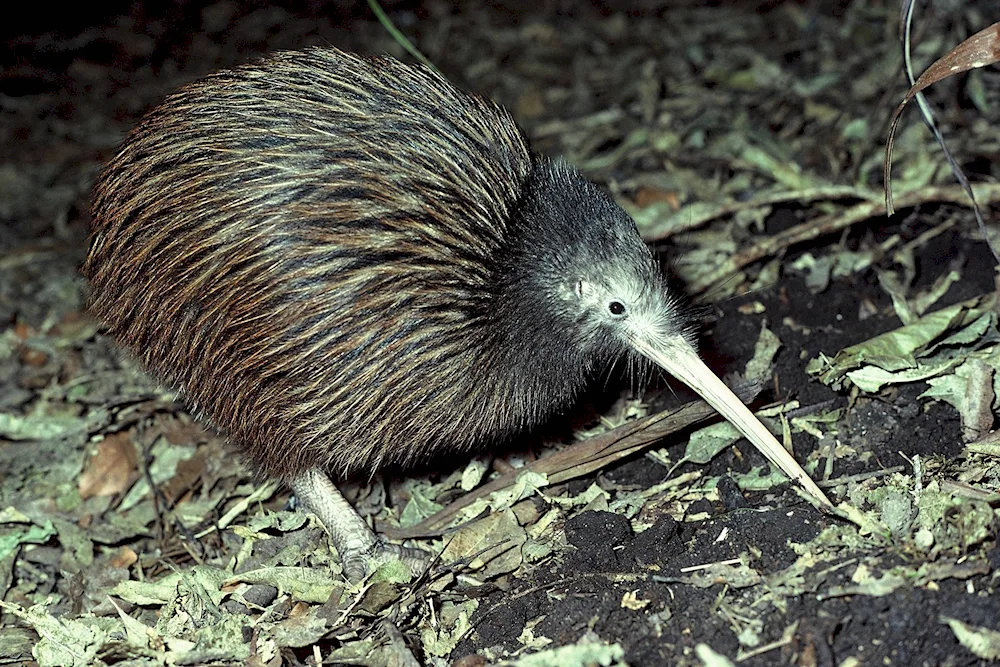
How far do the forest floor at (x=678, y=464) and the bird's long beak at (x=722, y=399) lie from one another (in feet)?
0.34

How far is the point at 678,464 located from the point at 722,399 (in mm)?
340

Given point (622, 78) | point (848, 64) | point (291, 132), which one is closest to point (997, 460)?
point (291, 132)

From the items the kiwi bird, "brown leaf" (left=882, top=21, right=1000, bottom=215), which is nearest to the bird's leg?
the kiwi bird

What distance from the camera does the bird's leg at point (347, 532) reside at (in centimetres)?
369

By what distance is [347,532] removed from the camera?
3.77 metres

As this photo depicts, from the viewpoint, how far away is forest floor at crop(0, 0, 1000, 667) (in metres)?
3.00

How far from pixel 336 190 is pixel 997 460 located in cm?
216

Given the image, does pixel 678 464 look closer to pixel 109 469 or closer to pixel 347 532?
pixel 347 532

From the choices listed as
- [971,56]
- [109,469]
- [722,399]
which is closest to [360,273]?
[722,399]

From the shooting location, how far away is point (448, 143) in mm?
3555

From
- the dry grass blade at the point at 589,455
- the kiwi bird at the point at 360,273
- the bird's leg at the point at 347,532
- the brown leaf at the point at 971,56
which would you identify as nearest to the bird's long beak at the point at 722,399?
the kiwi bird at the point at 360,273

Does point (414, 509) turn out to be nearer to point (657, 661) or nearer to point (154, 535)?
point (154, 535)

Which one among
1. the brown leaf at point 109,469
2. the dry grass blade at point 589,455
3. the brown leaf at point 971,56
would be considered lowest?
the brown leaf at point 109,469

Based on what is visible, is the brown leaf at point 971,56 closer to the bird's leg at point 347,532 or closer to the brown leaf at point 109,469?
the bird's leg at point 347,532
